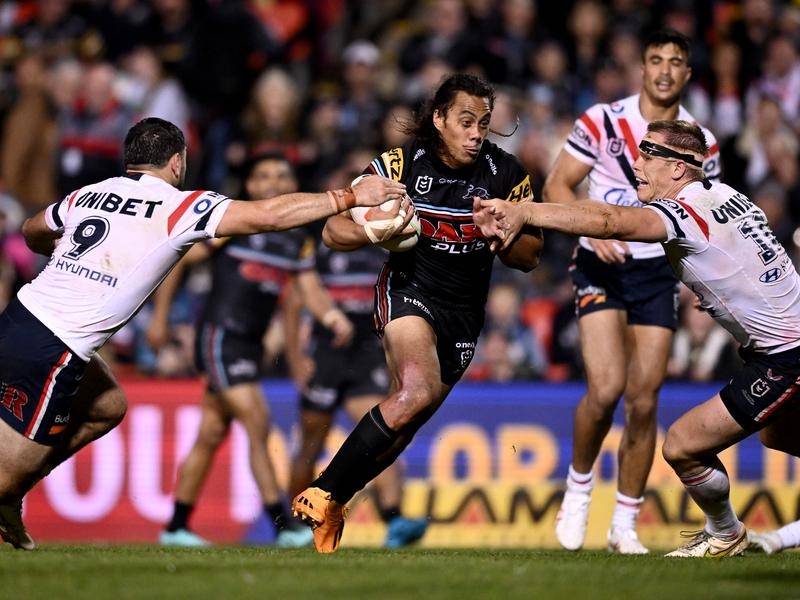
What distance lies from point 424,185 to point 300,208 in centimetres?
104

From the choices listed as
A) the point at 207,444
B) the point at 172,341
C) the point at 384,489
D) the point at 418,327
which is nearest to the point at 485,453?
the point at 384,489

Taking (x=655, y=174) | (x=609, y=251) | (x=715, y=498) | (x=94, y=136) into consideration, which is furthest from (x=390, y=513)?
(x=94, y=136)

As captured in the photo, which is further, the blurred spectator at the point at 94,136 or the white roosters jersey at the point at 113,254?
the blurred spectator at the point at 94,136

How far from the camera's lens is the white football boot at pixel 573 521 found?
412 inches

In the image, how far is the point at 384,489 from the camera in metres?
13.0

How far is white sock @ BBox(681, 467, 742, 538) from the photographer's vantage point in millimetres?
9039

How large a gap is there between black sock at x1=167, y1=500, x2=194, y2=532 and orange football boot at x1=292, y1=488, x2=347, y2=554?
12.9ft

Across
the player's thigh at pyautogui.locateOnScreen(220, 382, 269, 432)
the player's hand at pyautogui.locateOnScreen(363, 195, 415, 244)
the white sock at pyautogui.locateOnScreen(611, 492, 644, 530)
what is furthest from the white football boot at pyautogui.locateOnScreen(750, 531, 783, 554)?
the player's thigh at pyautogui.locateOnScreen(220, 382, 269, 432)

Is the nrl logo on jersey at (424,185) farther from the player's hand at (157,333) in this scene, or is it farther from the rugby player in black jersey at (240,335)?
the player's hand at (157,333)

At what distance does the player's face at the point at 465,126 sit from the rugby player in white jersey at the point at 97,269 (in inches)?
27.8

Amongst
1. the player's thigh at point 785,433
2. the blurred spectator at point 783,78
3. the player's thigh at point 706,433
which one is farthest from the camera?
the blurred spectator at point 783,78

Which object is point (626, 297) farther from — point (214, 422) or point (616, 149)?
point (214, 422)

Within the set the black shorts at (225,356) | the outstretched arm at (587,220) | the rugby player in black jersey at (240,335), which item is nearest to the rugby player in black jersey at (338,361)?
the rugby player in black jersey at (240,335)

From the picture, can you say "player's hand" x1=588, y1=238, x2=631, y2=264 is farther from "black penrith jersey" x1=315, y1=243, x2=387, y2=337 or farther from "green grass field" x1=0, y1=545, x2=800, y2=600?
"black penrith jersey" x1=315, y1=243, x2=387, y2=337
